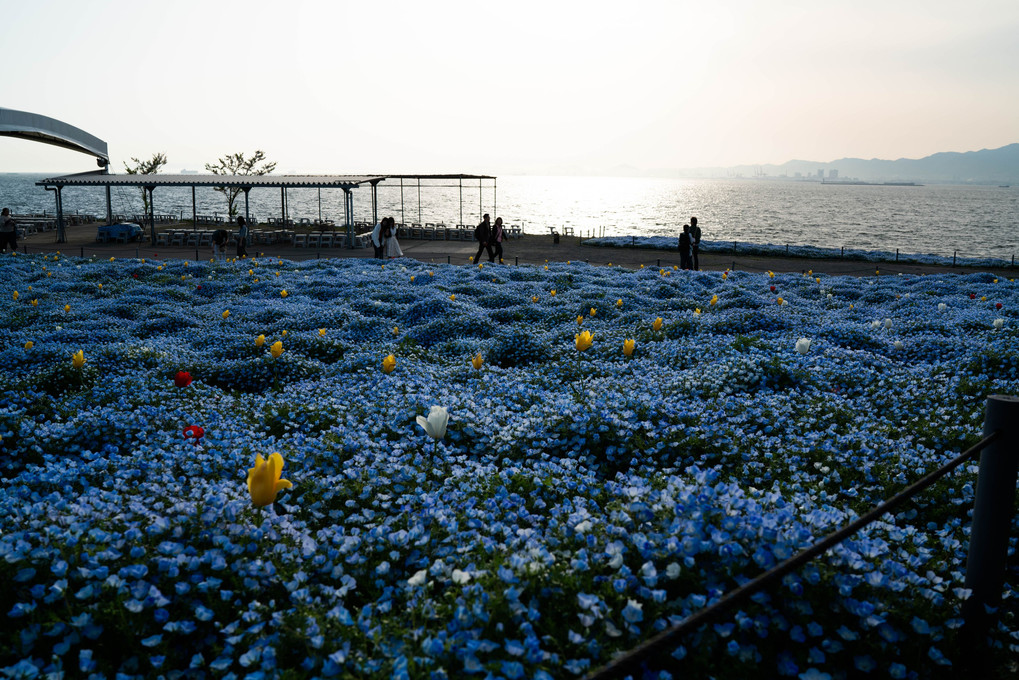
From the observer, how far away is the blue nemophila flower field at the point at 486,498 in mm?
3072

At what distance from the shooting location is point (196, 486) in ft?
15.0

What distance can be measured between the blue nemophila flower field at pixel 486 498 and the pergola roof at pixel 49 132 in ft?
111

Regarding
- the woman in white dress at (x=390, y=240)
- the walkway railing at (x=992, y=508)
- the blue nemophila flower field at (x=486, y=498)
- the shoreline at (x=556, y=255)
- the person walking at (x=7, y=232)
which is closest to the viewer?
the blue nemophila flower field at (x=486, y=498)

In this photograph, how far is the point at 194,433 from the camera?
5.52 m

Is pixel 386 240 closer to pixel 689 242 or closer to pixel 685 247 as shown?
pixel 685 247

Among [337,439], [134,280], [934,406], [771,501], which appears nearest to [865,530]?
[771,501]

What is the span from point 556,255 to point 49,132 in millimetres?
35098

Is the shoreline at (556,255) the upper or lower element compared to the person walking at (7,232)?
lower

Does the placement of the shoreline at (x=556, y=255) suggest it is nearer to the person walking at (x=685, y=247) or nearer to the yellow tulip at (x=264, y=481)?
the person walking at (x=685, y=247)

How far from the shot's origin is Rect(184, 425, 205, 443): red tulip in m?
5.52

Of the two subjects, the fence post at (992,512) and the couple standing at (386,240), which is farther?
the couple standing at (386,240)

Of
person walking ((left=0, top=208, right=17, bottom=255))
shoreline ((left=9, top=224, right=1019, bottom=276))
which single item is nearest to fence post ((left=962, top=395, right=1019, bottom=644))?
shoreline ((left=9, top=224, right=1019, bottom=276))

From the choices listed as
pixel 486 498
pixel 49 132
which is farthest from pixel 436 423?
pixel 49 132

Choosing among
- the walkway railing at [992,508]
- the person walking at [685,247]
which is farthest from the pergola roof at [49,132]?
the walkway railing at [992,508]
